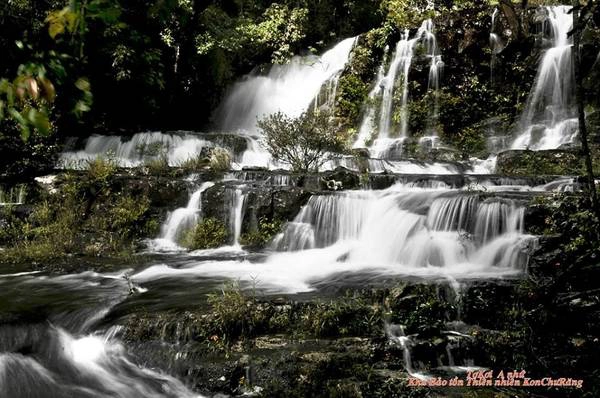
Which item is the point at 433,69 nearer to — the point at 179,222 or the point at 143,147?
the point at 143,147

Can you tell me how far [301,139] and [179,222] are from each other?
3745 mm

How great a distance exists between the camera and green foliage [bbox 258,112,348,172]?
11977 mm

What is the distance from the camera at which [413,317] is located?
496cm

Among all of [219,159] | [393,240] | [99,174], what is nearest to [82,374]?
[393,240]

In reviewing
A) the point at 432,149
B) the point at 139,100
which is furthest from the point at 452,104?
the point at 139,100

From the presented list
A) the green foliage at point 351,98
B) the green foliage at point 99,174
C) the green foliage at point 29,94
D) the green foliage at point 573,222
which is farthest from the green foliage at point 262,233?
the green foliage at point 351,98

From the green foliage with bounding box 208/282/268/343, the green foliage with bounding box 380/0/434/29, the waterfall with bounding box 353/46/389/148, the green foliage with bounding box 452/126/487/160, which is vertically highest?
the green foliage with bounding box 380/0/434/29

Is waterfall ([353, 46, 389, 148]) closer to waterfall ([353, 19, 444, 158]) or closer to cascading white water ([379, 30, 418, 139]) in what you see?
waterfall ([353, 19, 444, 158])

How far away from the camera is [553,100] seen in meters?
15.0

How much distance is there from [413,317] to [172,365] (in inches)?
96.7

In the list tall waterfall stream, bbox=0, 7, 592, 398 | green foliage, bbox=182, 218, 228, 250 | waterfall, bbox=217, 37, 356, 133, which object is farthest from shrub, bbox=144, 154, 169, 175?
waterfall, bbox=217, 37, 356, 133

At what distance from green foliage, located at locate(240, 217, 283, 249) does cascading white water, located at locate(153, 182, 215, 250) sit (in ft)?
4.05

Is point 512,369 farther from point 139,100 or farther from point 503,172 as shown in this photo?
point 139,100

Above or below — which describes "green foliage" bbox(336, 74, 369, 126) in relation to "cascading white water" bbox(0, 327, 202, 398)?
above
